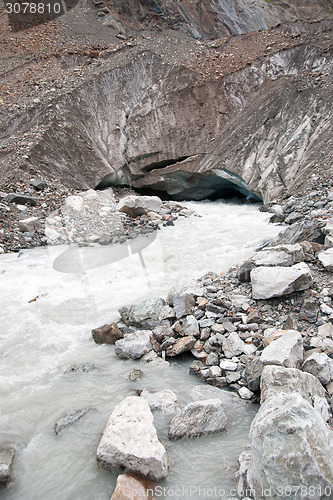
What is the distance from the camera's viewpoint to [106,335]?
4371 millimetres

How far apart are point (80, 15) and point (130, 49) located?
9169 millimetres

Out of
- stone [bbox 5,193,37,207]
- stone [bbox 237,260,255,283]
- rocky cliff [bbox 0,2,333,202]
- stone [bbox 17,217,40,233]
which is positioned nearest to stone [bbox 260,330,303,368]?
stone [bbox 237,260,255,283]

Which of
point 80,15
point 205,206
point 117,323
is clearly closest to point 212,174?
point 205,206

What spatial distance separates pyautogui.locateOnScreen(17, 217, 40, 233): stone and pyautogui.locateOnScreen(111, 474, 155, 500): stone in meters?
8.04

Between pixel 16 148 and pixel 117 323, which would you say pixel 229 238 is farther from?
pixel 16 148

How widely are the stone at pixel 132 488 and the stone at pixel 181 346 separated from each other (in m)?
1.76

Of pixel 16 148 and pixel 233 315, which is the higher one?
pixel 16 148

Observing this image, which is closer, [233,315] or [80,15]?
[233,315]

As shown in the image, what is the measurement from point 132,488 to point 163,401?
3.25 ft

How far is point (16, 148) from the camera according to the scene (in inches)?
484

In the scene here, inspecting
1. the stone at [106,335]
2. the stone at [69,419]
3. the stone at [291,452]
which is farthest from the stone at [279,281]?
the stone at [69,419]

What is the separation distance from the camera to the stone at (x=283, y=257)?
192 inches

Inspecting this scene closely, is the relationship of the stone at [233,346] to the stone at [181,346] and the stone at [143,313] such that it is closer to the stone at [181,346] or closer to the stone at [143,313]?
the stone at [181,346]

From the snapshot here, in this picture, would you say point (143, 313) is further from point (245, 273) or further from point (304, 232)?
point (304, 232)
